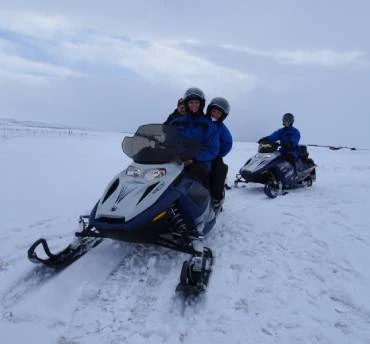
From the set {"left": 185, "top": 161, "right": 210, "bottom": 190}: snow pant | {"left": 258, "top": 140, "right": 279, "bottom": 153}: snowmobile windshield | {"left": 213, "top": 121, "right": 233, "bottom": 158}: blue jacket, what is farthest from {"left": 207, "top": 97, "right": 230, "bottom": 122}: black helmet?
{"left": 258, "top": 140, "right": 279, "bottom": 153}: snowmobile windshield

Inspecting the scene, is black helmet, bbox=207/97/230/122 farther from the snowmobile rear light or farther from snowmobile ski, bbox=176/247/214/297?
snowmobile ski, bbox=176/247/214/297

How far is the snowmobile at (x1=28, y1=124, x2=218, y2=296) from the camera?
3.86 meters

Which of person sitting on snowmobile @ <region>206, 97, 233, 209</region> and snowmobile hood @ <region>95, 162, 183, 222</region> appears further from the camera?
person sitting on snowmobile @ <region>206, 97, 233, 209</region>

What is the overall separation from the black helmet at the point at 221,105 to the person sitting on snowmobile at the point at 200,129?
71 centimetres

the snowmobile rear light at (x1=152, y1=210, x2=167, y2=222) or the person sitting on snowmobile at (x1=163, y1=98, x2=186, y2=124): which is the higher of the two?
the person sitting on snowmobile at (x1=163, y1=98, x2=186, y2=124)

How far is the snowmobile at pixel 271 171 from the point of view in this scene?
8312mm

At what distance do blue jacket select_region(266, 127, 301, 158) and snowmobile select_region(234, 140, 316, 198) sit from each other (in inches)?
7.1

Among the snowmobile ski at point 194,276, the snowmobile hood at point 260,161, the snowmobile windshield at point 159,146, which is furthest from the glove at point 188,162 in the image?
the snowmobile hood at point 260,161

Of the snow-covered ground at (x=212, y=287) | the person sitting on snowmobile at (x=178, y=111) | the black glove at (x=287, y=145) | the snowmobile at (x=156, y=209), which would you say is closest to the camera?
the snow-covered ground at (x=212, y=287)

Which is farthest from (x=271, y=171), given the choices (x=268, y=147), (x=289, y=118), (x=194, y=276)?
(x=194, y=276)

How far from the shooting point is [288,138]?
9.30 m

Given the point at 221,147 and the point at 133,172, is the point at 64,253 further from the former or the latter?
the point at 221,147

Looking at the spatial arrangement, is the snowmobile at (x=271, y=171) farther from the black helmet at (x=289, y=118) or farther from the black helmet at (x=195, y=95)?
the black helmet at (x=195, y=95)

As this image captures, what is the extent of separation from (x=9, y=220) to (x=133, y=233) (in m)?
2.63
